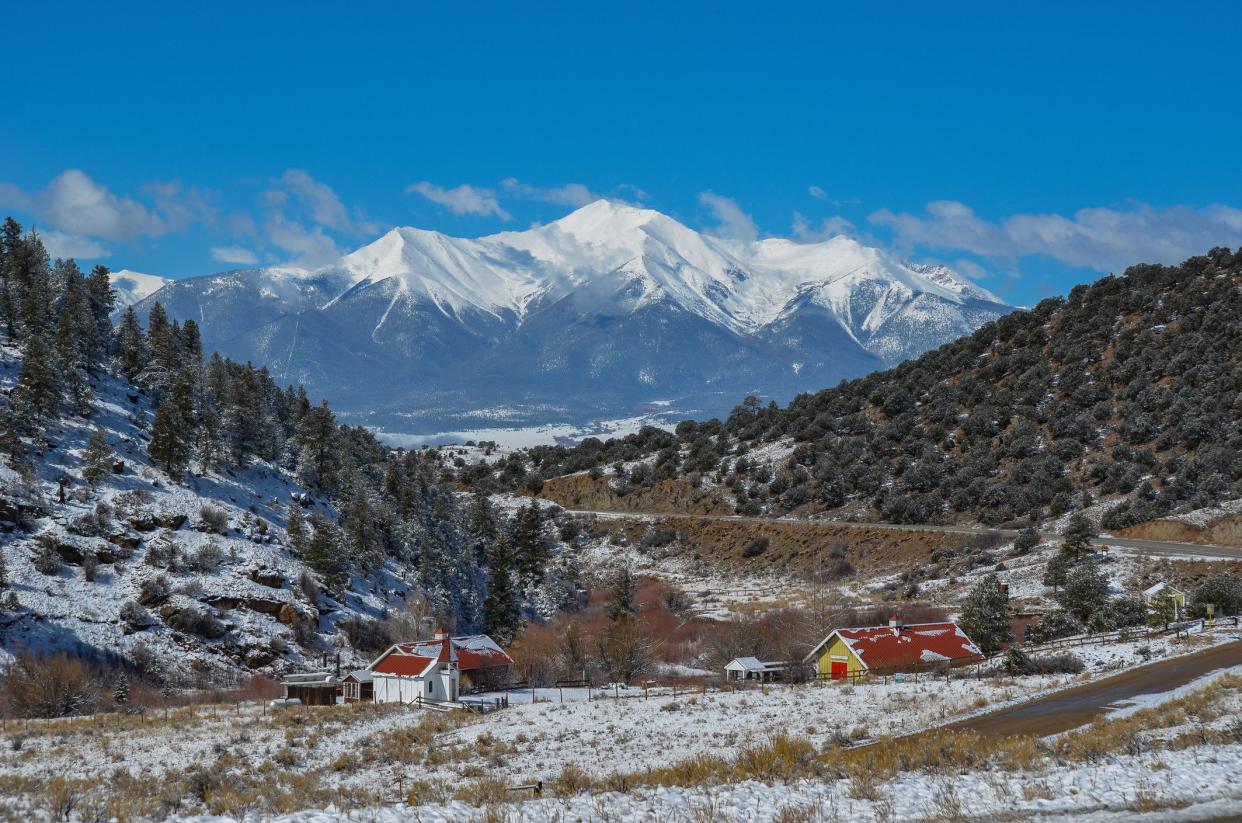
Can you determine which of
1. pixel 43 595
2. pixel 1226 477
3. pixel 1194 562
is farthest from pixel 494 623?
pixel 1226 477

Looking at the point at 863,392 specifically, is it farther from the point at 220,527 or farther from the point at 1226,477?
the point at 220,527

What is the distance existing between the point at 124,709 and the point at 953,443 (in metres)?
79.2

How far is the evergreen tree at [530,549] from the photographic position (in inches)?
3364

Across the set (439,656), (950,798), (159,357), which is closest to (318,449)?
(159,357)

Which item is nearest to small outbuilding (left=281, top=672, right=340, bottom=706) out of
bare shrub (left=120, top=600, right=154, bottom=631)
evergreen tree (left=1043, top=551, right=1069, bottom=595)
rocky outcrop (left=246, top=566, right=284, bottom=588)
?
bare shrub (left=120, top=600, right=154, bottom=631)

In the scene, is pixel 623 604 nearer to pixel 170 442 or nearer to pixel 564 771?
pixel 170 442

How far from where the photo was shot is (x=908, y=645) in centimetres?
4631

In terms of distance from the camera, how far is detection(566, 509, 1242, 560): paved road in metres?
57.3

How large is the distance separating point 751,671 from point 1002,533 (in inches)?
1370

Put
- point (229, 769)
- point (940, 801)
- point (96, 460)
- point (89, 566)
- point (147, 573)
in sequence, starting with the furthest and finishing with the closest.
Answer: point (96, 460) < point (147, 573) < point (89, 566) < point (229, 769) < point (940, 801)

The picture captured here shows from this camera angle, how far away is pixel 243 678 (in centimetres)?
5122

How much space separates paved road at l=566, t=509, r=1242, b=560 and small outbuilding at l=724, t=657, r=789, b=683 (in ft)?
84.1

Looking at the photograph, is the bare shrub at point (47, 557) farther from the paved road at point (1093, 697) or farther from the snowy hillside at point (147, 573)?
the paved road at point (1093, 697)

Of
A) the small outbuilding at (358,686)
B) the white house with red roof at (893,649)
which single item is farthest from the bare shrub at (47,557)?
the white house with red roof at (893,649)
